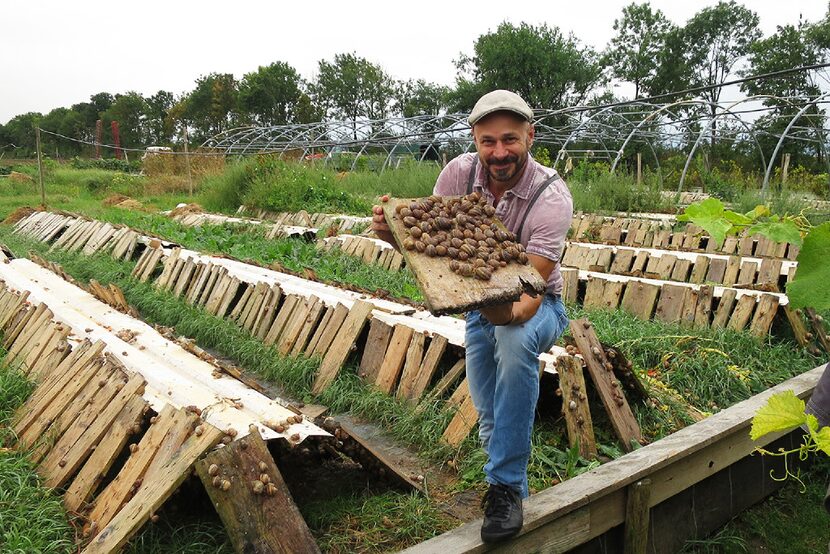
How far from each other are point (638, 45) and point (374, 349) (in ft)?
184

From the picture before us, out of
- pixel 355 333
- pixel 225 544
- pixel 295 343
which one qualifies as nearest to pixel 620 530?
pixel 225 544

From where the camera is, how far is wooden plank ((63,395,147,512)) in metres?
3.06

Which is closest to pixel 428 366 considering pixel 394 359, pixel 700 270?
pixel 394 359

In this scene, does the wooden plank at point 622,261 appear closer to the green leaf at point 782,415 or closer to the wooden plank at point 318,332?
the wooden plank at point 318,332

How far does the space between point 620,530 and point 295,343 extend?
3214mm

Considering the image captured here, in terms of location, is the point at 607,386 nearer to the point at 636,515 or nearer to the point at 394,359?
the point at 636,515

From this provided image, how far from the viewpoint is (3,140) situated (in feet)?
204

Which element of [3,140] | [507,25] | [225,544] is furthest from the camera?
[3,140]

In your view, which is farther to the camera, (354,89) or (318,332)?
(354,89)

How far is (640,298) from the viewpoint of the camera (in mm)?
6266

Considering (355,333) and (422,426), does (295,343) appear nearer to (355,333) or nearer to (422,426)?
(355,333)

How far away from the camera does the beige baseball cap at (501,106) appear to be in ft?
8.21

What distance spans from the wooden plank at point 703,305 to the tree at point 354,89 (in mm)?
58979

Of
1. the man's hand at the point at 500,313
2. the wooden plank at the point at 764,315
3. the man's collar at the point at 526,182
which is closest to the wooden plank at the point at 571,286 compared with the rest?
the wooden plank at the point at 764,315
